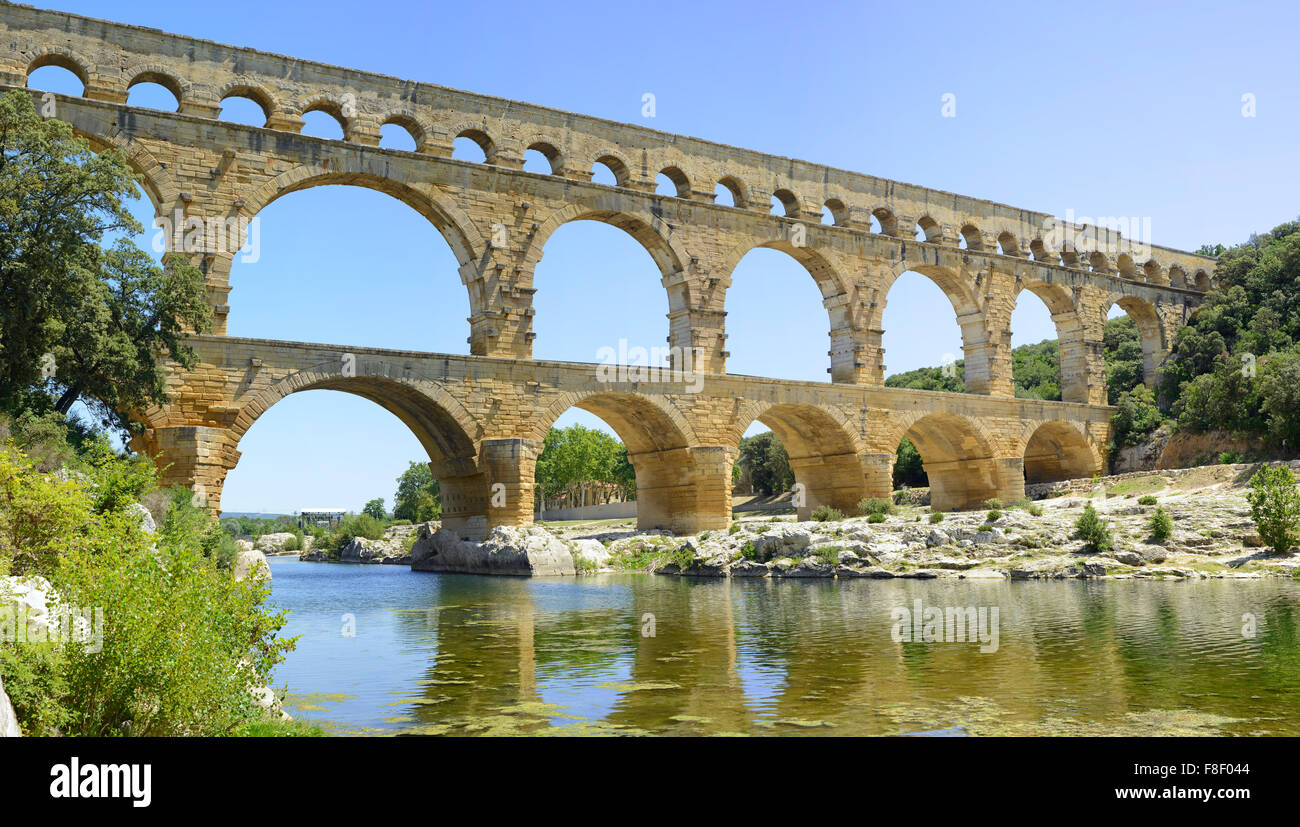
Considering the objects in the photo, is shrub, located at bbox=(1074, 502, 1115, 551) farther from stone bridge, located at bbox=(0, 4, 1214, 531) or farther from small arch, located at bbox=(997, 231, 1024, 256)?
small arch, located at bbox=(997, 231, 1024, 256)

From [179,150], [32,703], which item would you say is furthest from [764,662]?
[179,150]

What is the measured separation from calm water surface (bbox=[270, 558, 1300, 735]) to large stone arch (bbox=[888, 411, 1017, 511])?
1739 cm

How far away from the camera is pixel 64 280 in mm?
14812

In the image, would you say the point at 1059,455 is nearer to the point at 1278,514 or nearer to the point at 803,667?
the point at 1278,514

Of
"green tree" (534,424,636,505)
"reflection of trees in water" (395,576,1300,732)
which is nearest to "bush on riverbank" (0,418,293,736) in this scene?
"reflection of trees in water" (395,576,1300,732)

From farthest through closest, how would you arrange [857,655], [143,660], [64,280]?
[64,280] → [857,655] → [143,660]

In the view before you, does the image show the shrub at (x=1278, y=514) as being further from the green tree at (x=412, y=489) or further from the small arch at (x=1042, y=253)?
the green tree at (x=412, y=489)

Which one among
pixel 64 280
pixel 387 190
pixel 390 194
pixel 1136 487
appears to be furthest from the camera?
pixel 1136 487

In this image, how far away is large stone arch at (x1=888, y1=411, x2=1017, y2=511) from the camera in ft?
109

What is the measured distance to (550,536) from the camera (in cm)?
2414

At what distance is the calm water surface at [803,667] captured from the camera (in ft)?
21.5

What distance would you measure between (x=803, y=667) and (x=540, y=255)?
62.4 feet

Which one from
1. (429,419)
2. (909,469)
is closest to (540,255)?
(429,419)
